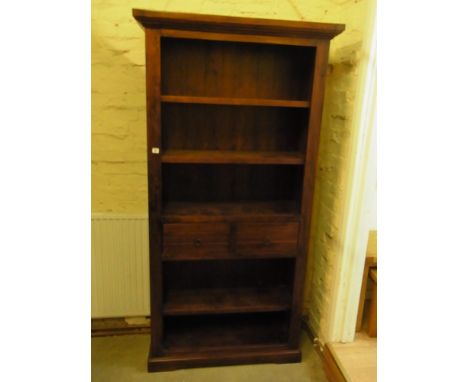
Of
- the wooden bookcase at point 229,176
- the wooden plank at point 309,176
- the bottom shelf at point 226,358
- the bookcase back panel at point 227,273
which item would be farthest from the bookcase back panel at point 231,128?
the bottom shelf at point 226,358

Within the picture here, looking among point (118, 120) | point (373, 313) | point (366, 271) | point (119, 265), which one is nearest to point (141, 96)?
point (118, 120)

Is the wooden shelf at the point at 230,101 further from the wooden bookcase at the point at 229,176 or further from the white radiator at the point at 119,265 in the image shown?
the white radiator at the point at 119,265

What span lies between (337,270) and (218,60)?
129 centimetres

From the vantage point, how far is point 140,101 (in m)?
1.90

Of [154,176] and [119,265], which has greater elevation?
[154,176]

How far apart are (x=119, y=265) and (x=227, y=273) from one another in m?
0.64

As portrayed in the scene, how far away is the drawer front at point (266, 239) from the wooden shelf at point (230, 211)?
44mm

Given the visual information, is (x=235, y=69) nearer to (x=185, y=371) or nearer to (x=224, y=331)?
(x=224, y=331)

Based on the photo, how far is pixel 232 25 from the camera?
1.49 m

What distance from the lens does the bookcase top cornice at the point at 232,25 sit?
145 cm
